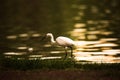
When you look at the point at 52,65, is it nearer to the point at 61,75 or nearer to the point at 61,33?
the point at 61,75

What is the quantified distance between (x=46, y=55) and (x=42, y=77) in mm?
6832

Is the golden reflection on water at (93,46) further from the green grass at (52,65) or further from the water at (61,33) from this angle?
the green grass at (52,65)

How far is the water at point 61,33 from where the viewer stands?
2180 centimetres

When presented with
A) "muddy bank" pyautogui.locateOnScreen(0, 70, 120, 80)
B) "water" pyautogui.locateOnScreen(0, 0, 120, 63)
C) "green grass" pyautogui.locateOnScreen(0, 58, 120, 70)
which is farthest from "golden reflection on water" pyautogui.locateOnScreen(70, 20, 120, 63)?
"muddy bank" pyautogui.locateOnScreen(0, 70, 120, 80)

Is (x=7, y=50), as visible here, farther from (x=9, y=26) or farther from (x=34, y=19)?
(x=34, y=19)

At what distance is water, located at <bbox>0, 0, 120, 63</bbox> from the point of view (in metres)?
21.8

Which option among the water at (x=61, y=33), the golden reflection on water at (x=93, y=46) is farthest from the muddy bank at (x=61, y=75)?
the golden reflection on water at (x=93, y=46)

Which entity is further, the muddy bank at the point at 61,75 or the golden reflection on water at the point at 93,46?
the golden reflection on water at the point at 93,46

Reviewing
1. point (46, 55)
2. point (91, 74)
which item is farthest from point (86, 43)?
point (91, 74)

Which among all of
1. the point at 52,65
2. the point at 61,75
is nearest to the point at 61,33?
the point at 52,65

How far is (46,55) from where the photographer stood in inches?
845

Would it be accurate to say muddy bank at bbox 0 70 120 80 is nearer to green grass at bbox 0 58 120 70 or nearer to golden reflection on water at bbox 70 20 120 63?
green grass at bbox 0 58 120 70

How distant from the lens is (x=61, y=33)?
96.5 feet

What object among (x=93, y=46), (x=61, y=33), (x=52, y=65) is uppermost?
(x=52, y=65)
